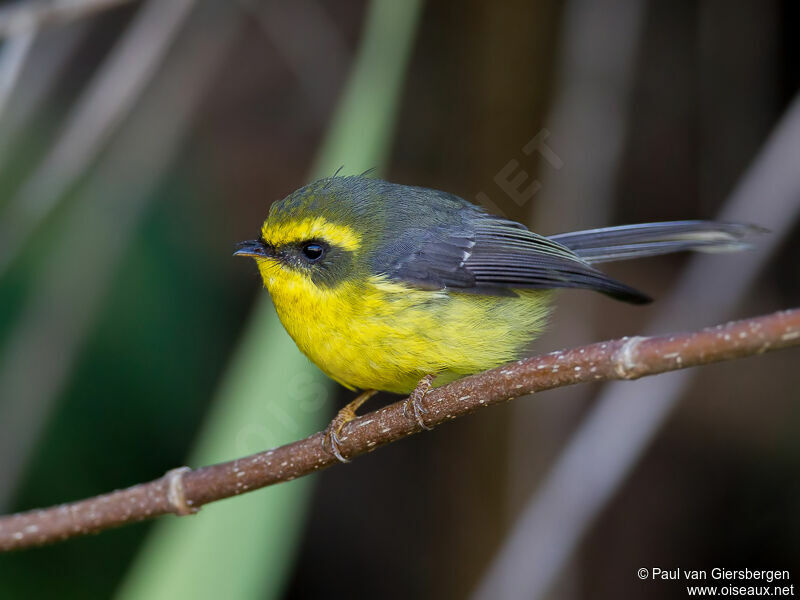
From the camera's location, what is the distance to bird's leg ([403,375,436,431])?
6.04 ft

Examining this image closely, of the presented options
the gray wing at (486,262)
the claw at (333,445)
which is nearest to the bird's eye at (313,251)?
the gray wing at (486,262)

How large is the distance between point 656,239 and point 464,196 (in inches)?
60.0

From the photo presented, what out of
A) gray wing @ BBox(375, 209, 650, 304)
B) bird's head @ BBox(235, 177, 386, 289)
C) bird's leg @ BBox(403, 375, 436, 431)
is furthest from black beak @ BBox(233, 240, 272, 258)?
bird's leg @ BBox(403, 375, 436, 431)

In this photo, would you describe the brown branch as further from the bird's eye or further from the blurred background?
the bird's eye

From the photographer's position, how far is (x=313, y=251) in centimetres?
238

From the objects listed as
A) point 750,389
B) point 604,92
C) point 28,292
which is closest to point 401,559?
point 750,389

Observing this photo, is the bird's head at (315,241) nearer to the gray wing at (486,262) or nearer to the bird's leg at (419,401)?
the gray wing at (486,262)

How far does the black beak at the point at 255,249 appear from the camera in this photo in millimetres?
2344

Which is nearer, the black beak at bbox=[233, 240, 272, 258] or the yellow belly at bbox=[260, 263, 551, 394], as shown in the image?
the yellow belly at bbox=[260, 263, 551, 394]

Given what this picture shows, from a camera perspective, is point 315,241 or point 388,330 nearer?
point 388,330

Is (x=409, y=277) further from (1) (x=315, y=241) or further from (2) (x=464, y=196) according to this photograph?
(2) (x=464, y=196)

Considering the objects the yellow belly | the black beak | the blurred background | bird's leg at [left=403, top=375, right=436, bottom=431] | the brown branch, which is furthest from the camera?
the blurred background

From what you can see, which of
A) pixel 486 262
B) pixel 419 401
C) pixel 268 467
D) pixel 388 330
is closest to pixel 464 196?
pixel 486 262

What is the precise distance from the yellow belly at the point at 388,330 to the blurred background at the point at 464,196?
0.12m
